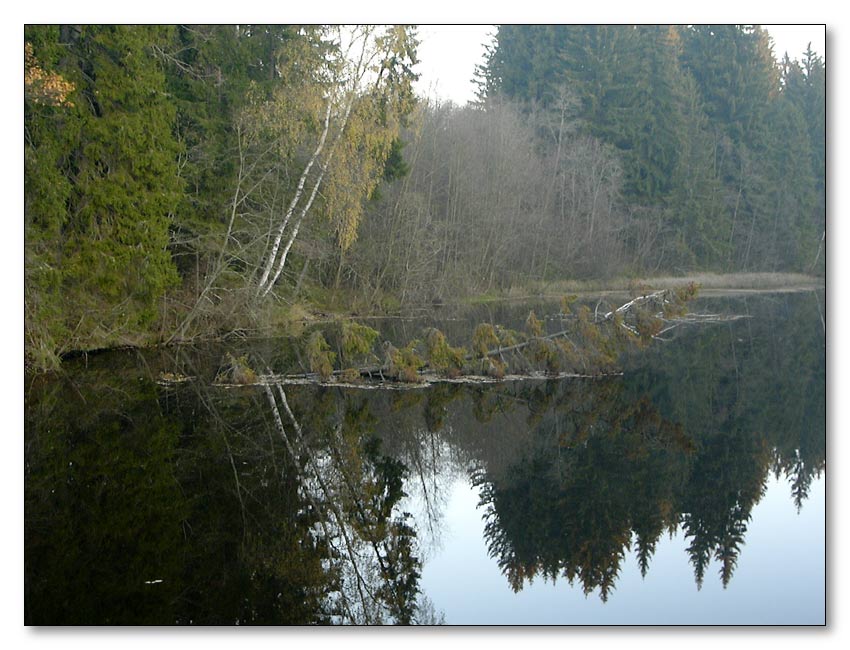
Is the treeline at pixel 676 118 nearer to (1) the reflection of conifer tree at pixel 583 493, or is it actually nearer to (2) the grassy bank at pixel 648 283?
(2) the grassy bank at pixel 648 283

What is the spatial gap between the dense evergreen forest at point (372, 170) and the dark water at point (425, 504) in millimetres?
2446

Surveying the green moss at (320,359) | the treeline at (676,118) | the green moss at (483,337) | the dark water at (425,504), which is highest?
the treeline at (676,118)

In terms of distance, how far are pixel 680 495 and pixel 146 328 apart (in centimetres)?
1126

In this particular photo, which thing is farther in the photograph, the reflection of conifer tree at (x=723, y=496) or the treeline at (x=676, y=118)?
the treeline at (x=676, y=118)

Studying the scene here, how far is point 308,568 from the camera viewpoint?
5.43 metres

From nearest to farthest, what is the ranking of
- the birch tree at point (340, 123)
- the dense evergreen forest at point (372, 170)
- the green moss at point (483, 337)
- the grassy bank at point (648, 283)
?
the green moss at point (483, 337) < the dense evergreen forest at point (372, 170) < the birch tree at point (340, 123) < the grassy bank at point (648, 283)

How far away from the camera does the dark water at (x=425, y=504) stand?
504 centimetres

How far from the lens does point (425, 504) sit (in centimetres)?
677

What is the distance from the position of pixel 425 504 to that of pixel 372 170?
1397 centimetres

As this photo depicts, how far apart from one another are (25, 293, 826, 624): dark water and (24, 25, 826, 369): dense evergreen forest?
245 centimetres

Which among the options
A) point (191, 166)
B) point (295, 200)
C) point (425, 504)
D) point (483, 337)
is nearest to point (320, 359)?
point (483, 337)

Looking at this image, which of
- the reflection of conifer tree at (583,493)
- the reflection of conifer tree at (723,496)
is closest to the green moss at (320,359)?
the reflection of conifer tree at (583,493)
